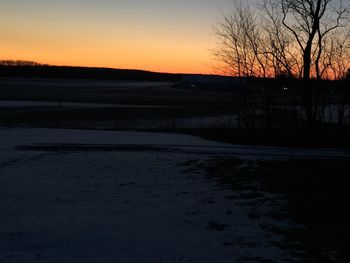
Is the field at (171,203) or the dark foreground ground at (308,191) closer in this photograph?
the field at (171,203)

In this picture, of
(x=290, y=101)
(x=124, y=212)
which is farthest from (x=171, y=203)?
(x=290, y=101)

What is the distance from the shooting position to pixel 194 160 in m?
13.5

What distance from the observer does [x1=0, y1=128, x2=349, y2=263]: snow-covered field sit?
20.1 ft

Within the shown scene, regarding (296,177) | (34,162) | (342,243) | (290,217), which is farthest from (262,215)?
(34,162)

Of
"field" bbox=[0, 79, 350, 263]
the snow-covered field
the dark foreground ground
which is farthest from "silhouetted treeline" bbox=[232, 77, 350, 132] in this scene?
the snow-covered field

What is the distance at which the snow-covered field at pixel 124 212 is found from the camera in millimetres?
6125

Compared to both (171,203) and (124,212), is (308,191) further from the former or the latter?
(124,212)

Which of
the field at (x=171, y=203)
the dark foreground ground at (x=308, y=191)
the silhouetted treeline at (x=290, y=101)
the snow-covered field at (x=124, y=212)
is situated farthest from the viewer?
the silhouetted treeline at (x=290, y=101)

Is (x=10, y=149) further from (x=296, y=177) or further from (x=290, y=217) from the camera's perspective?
(x=290, y=217)

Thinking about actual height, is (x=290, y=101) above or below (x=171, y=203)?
above

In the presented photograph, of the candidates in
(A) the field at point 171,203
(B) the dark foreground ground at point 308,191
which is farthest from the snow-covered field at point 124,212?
(B) the dark foreground ground at point 308,191

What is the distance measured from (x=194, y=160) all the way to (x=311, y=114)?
8.24 m

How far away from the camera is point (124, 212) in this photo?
8000 millimetres

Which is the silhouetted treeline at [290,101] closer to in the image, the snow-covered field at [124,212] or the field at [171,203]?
the field at [171,203]
